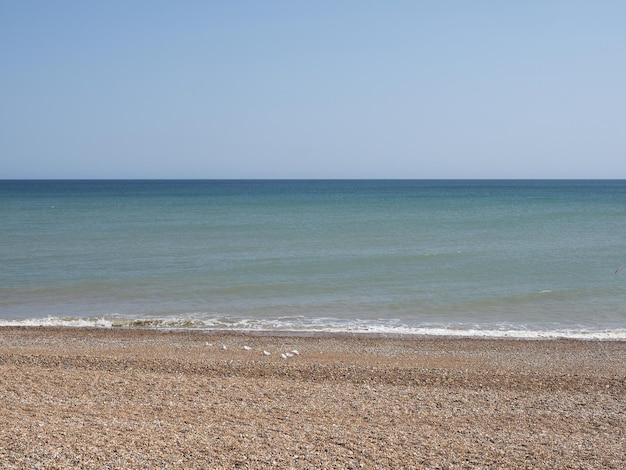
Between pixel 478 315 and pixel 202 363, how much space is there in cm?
812

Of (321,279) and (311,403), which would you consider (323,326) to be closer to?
(321,279)

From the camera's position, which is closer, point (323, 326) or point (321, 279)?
point (323, 326)

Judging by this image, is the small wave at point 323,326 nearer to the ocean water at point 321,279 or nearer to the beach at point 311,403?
the ocean water at point 321,279

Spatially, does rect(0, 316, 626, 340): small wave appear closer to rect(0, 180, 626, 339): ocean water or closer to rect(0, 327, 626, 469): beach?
rect(0, 180, 626, 339): ocean water

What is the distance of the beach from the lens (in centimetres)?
690

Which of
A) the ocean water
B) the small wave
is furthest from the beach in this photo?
the ocean water

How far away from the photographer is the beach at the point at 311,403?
690 cm

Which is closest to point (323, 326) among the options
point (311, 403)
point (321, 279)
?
point (321, 279)

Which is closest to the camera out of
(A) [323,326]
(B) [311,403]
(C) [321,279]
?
(B) [311,403]

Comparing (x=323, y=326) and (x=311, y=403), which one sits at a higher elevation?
(x=311, y=403)

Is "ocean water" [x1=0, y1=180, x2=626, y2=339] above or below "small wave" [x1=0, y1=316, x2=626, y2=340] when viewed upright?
above

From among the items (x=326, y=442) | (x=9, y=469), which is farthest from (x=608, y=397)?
(x=9, y=469)

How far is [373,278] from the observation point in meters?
20.9

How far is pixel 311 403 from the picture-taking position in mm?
8914
